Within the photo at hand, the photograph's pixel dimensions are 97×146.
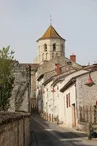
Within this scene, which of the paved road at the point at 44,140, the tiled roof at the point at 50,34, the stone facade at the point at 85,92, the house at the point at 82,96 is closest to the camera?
the paved road at the point at 44,140

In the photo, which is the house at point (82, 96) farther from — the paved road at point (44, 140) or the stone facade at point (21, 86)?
the stone facade at point (21, 86)

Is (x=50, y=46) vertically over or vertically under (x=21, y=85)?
over

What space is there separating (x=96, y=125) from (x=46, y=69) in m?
50.6

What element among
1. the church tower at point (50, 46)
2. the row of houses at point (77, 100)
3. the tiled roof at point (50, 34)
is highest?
the tiled roof at point (50, 34)

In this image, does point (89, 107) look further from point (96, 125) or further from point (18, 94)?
point (18, 94)

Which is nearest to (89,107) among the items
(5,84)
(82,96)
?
(82,96)

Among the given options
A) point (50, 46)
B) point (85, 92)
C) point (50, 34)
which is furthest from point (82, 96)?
point (50, 34)

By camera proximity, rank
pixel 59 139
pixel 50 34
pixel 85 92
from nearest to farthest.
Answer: pixel 59 139 < pixel 85 92 < pixel 50 34

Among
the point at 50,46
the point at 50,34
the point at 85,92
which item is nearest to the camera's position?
the point at 85,92

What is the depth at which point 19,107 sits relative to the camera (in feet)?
153

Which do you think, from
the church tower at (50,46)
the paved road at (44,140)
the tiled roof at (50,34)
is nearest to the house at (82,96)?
the paved road at (44,140)

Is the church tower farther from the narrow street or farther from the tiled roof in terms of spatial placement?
the narrow street

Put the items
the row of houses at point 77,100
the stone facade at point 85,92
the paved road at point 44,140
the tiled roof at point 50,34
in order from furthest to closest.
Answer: the tiled roof at point 50,34 < the stone facade at point 85,92 < the row of houses at point 77,100 < the paved road at point 44,140

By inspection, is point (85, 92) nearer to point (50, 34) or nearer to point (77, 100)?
point (77, 100)
